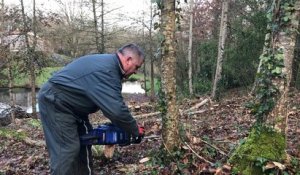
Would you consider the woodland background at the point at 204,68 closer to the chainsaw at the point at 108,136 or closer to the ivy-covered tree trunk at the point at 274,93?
the ivy-covered tree trunk at the point at 274,93

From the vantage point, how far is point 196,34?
26.8 meters

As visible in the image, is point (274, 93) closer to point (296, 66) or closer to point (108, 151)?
point (108, 151)

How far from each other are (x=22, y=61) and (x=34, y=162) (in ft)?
44.3

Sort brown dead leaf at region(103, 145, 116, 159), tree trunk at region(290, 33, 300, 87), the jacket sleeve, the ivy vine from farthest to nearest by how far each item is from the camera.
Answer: tree trunk at region(290, 33, 300, 87), brown dead leaf at region(103, 145, 116, 159), the ivy vine, the jacket sleeve

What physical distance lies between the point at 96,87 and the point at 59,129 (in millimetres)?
745

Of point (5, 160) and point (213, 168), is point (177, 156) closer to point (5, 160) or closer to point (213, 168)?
point (213, 168)

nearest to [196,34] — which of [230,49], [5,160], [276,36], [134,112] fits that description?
[230,49]

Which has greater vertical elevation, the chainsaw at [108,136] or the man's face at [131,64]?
the man's face at [131,64]

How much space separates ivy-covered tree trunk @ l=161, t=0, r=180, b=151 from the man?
1.10m

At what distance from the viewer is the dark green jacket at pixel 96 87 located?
13.4 feet

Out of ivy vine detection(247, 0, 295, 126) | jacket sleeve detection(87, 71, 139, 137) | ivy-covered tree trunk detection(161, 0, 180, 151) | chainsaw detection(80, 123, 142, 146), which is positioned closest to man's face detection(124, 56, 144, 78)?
jacket sleeve detection(87, 71, 139, 137)

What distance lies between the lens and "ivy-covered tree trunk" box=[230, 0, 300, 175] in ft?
15.4

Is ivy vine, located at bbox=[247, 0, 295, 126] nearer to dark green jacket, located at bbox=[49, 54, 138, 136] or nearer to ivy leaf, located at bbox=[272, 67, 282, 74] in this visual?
ivy leaf, located at bbox=[272, 67, 282, 74]

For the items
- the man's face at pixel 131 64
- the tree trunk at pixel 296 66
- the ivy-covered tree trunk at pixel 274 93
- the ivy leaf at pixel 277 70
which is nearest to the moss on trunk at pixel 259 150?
the ivy-covered tree trunk at pixel 274 93
